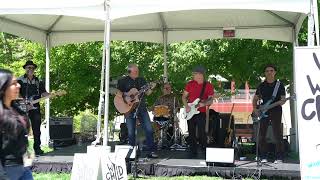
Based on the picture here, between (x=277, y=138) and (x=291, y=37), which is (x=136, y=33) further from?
(x=277, y=138)

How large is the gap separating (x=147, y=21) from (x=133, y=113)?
137 inches

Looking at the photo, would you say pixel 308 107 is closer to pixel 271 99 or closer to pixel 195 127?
pixel 271 99

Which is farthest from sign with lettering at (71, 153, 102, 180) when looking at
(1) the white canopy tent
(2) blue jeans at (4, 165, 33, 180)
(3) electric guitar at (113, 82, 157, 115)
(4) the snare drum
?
(4) the snare drum

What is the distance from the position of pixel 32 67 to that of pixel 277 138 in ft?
15.1

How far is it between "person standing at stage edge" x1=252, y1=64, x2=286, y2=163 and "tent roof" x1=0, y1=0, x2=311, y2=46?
1.30 m

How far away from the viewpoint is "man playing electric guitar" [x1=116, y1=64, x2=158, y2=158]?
8898mm

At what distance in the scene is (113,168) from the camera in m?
6.98

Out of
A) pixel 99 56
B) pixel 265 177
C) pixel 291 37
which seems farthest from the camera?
pixel 99 56

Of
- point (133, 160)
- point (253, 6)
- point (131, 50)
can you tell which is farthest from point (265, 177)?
point (131, 50)

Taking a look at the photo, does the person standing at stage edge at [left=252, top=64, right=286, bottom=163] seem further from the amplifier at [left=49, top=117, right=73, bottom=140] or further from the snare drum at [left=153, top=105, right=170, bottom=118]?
the amplifier at [left=49, top=117, right=73, bottom=140]

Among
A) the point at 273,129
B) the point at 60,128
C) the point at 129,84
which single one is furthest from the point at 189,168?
the point at 60,128

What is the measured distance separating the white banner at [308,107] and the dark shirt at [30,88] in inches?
209

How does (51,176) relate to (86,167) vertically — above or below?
below

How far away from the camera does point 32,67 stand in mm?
9234
